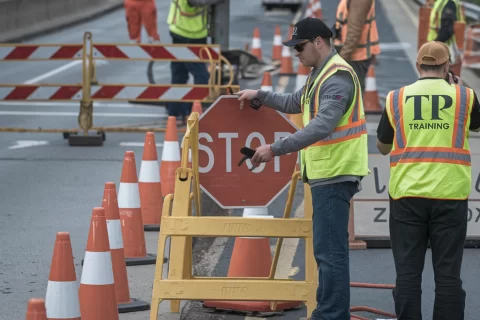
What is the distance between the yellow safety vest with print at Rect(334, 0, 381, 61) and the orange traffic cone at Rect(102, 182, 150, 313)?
5.12 m

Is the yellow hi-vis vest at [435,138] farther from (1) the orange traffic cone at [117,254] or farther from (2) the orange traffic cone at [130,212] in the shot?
(2) the orange traffic cone at [130,212]

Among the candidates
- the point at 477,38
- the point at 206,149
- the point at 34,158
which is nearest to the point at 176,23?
the point at 34,158

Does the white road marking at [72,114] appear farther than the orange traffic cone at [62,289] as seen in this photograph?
Yes

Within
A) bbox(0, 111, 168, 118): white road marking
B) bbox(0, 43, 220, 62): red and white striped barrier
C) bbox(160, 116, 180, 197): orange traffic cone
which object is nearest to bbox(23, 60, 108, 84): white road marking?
bbox(0, 111, 168, 118): white road marking

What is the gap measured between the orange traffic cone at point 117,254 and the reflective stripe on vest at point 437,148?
1949mm

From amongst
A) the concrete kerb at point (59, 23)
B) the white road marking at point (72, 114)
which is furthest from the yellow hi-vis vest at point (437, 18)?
the concrete kerb at point (59, 23)

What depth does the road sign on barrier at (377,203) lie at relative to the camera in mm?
9305

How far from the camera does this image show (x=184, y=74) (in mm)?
16906

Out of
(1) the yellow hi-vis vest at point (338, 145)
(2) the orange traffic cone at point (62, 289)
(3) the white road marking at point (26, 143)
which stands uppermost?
(1) the yellow hi-vis vest at point (338, 145)

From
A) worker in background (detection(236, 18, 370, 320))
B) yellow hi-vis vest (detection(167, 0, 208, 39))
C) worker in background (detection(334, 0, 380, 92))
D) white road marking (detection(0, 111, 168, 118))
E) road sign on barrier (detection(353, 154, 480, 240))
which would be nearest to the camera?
worker in background (detection(236, 18, 370, 320))

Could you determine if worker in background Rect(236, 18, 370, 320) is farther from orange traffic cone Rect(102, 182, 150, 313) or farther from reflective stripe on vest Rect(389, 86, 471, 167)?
orange traffic cone Rect(102, 182, 150, 313)

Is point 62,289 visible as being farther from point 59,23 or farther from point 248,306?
point 59,23

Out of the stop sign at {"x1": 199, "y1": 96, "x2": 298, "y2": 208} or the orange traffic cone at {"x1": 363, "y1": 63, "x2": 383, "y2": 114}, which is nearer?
the stop sign at {"x1": 199, "y1": 96, "x2": 298, "y2": 208}

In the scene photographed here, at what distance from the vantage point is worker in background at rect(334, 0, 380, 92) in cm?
1166
